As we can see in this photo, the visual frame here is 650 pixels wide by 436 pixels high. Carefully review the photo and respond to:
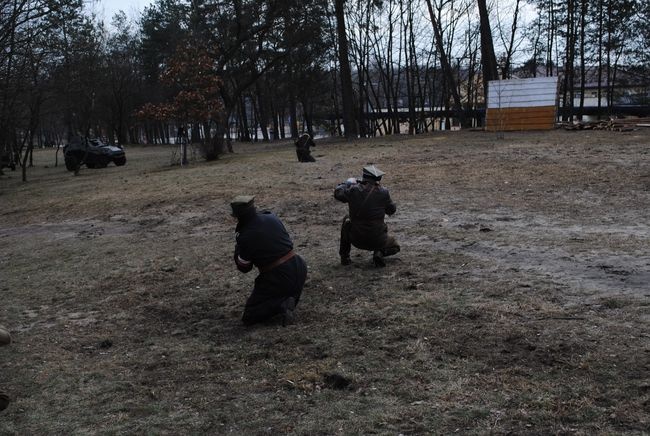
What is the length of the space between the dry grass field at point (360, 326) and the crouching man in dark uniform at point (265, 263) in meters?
0.18

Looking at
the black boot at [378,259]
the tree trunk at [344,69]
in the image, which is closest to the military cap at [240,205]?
the black boot at [378,259]

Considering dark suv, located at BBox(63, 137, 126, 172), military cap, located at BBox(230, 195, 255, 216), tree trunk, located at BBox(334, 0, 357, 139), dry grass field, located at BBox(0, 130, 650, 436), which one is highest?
tree trunk, located at BBox(334, 0, 357, 139)

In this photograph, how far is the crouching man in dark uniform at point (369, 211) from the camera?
7.53 meters

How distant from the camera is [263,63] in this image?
133 feet

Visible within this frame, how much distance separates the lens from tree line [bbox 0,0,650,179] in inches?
1001

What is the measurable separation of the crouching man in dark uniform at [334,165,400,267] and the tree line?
1761 centimetres

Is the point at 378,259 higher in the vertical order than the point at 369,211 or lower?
lower

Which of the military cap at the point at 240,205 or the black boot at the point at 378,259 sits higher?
the military cap at the point at 240,205

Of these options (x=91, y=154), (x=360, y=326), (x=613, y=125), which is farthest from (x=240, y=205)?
(x=91, y=154)

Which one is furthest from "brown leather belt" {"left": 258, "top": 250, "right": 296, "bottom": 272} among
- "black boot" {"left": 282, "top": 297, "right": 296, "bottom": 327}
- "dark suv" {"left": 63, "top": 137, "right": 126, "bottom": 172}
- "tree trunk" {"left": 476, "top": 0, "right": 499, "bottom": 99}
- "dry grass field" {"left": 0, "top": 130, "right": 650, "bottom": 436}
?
"dark suv" {"left": 63, "top": 137, "right": 126, "bottom": 172}

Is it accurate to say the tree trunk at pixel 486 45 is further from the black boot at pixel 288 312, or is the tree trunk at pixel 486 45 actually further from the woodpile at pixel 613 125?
the black boot at pixel 288 312

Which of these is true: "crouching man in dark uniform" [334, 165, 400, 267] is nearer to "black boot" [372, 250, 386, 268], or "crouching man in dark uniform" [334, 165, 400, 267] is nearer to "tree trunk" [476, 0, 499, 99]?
"black boot" [372, 250, 386, 268]

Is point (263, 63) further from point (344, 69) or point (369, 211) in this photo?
point (369, 211)

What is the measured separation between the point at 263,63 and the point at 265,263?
36020 mm
